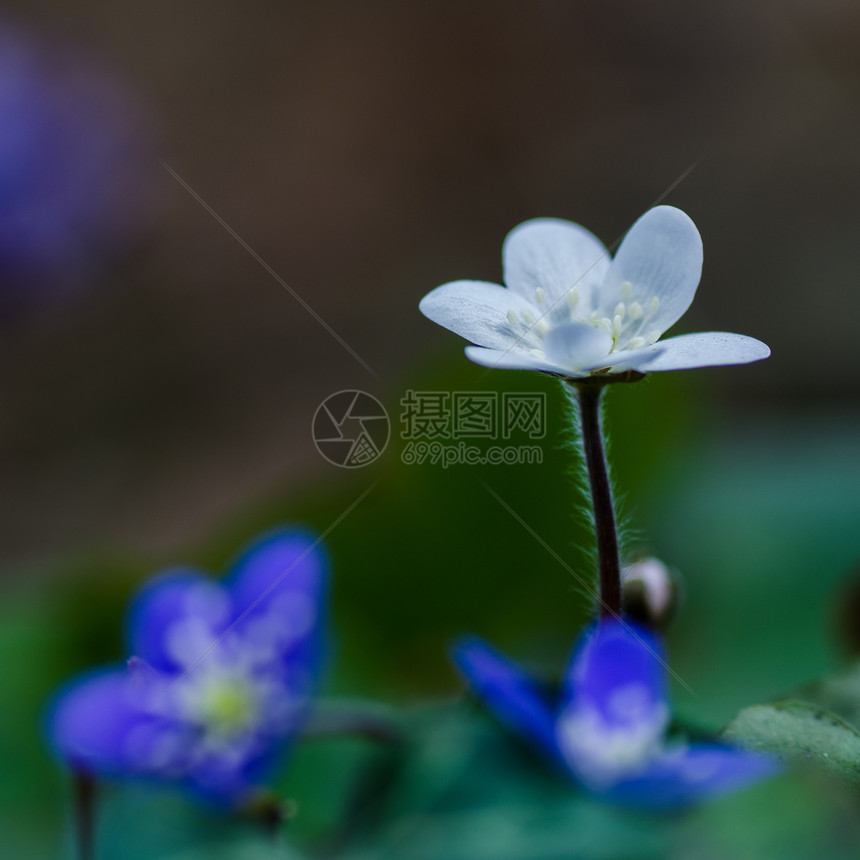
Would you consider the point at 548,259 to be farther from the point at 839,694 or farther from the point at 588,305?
the point at 839,694

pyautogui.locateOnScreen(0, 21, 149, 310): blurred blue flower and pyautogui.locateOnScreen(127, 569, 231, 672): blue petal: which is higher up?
pyautogui.locateOnScreen(0, 21, 149, 310): blurred blue flower

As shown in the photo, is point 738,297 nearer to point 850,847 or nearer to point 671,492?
point 671,492

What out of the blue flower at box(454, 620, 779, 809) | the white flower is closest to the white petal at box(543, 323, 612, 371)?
the white flower

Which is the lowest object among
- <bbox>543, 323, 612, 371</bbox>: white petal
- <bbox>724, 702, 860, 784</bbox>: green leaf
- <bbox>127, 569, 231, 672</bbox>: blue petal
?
<bbox>724, 702, 860, 784</bbox>: green leaf

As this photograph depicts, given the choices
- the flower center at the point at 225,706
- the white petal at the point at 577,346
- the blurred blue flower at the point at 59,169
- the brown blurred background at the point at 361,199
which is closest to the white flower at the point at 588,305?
the white petal at the point at 577,346

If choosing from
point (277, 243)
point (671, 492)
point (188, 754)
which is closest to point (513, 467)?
point (671, 492)

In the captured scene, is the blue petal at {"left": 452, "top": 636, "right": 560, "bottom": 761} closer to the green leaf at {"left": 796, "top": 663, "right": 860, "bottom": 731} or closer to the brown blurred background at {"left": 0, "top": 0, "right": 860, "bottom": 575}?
the green leaf at {"left": 796, "top": 663, "right": 860, "bottom": 731}

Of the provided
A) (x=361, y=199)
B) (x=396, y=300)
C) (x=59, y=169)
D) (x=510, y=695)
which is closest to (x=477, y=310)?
(x=510, y=695)
